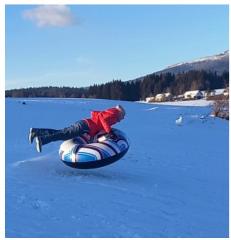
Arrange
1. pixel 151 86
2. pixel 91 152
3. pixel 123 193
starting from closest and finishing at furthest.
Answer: pixel 123 193 → pixel 91 152 → pixel 151 86

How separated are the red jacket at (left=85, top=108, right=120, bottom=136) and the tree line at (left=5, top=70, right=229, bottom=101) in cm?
4016

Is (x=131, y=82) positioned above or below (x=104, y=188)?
above

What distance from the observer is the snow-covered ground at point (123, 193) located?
222 inches

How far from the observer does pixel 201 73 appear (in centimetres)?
5981

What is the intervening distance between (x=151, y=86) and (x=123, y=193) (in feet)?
161

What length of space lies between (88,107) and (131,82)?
33.1 m

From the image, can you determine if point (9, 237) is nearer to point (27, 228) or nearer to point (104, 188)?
point (27, 228)

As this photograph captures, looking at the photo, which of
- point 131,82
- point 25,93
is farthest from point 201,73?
point 25,93

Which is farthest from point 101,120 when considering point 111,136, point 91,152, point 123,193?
point 123,193

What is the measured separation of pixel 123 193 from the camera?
7113mm

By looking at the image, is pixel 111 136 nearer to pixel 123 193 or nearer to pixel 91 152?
pixel 91 152

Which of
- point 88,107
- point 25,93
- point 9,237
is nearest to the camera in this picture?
point 9,237

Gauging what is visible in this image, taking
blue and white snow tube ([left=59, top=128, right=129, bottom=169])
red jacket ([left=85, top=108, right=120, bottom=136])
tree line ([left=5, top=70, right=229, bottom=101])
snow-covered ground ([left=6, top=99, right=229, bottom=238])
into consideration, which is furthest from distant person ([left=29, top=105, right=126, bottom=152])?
tree line ([left=5, top=70, right=229, bottom=101])
